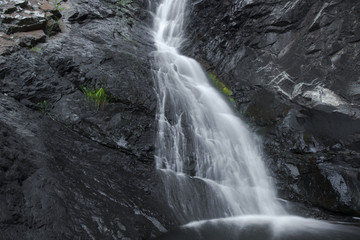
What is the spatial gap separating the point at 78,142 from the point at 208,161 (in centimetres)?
→ 334

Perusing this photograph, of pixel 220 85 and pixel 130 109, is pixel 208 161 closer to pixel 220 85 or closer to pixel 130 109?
pixel 130 109

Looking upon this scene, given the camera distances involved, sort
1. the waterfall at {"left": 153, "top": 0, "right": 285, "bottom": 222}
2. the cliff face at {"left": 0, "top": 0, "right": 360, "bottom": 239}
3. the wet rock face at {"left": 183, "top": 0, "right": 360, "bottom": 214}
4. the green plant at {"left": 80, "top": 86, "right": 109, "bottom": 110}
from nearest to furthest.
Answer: the cliff face at {"left": 0, "top": 0, "right": 360, "bottom": 239} < the waterfall at {"left": 153, "top": 0, "right": 285, "bottom": 222} < the green plant at {"left": 80, "top": 86, "right": 109, "bottom": 110} < the wet rock face at {"left": 183, "top": 0, "right": 360, "bottom": 214}

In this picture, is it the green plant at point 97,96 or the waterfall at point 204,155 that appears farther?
the green plant at point 97,96

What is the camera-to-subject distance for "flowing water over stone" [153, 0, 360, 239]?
523 cm

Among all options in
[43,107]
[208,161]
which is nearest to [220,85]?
[208,161]

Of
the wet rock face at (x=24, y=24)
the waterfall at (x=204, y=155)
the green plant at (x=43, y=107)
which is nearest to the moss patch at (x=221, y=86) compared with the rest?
the waterfall at (x=204, y=155)

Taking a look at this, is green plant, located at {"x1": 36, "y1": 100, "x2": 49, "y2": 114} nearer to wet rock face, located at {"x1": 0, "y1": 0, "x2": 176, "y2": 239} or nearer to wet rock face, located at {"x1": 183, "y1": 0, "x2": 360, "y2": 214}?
wet rock face, located at {"x1": 0, "y1": 0, "x2": 176, "y2": 239}

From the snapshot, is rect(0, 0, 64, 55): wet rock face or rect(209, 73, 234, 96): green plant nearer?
rect(0, 0, 64, 55): wet rock face

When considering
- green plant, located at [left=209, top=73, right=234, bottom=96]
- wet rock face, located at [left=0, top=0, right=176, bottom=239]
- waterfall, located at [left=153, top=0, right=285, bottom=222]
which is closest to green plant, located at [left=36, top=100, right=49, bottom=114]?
wet rock face, located at [left=0, top=0, right=176, bottom=239]

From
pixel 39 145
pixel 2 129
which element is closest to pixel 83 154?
pixel 39 145

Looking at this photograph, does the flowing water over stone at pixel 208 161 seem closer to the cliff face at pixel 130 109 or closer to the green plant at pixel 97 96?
the cliff face at pixel 130 109

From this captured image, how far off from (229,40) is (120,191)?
835 centimetres

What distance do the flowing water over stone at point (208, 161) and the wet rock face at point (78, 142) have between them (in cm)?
42

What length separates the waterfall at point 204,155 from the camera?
5.40 m
